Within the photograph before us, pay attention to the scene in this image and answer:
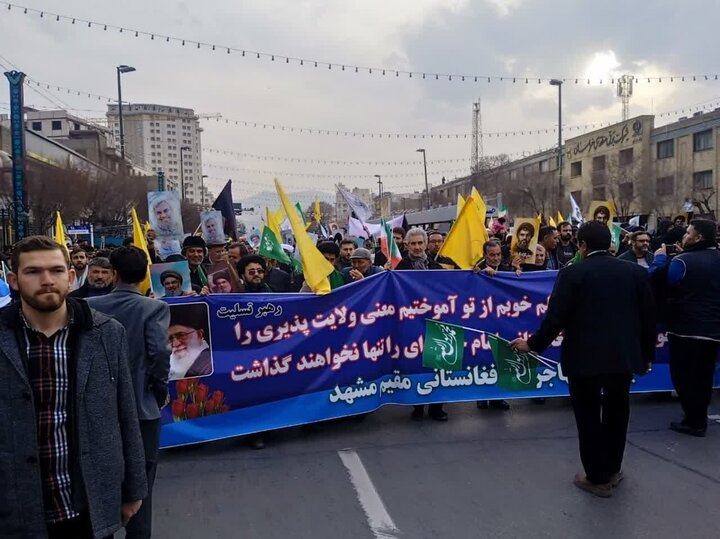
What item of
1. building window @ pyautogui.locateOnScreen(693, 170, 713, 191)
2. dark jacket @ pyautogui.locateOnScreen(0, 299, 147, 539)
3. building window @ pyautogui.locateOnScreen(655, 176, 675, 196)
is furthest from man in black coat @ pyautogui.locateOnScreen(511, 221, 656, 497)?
building window @ pyautogui.locateOnScreen(655, 176, 675, 196)

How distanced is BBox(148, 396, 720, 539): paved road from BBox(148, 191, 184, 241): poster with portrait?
3.14m

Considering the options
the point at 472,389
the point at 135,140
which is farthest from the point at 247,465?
the point at 135,140

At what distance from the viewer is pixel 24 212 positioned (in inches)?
690

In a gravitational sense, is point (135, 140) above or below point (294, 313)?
above

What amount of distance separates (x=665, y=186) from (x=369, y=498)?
42898 mm

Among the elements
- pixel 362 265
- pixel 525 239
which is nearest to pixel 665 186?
pixel 525 239

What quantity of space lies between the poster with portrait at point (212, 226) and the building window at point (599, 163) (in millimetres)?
46570

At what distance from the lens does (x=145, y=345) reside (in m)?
3.21

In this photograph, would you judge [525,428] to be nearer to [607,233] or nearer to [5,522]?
[607,233]

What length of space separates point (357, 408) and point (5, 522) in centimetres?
356

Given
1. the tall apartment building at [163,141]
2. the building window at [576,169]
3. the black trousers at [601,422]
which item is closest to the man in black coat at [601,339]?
the black trousers at [601,422]

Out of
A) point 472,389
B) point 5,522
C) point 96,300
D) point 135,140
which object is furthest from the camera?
point 135,140

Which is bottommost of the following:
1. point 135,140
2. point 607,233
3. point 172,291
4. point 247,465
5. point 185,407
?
point 247,465

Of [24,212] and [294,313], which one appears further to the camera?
[24,212]
